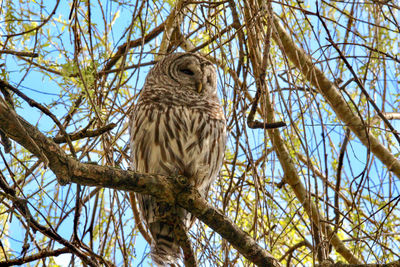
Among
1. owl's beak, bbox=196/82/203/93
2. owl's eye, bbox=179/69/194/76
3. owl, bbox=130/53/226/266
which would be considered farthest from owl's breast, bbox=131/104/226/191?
owl's eye, bbox=179/69/194/76

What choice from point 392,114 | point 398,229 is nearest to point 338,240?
point 398,229

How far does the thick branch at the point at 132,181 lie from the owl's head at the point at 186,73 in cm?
116

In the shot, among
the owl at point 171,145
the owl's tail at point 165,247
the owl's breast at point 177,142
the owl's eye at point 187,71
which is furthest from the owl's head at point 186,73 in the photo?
the owl's tail at point 165,247

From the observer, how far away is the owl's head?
3188mm

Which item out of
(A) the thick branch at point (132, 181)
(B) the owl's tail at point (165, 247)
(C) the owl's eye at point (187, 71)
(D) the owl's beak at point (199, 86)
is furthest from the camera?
(C) the owl's eye at point (187, 71)

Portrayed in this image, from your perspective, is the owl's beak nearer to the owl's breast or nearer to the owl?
the owl

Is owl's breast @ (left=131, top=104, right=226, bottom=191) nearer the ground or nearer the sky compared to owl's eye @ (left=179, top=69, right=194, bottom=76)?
nearer the ground

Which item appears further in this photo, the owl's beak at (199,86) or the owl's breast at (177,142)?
the owl's beak at (199,86)

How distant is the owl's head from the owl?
0.61ft

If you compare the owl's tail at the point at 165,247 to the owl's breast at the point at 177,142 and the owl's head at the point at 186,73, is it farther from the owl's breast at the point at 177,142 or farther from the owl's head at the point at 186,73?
the owl's head at the point at 186,73

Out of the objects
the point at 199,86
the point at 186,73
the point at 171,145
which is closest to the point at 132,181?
the point at 171,145

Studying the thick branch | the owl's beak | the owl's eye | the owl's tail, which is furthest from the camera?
the owl's eye

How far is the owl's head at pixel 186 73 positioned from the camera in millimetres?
3188

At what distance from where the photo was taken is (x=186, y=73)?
3307 millimetres
